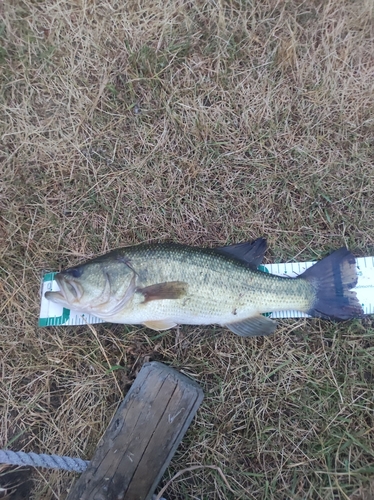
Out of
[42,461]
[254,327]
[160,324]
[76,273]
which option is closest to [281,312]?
[254,327]

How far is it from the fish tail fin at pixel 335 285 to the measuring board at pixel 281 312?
19 centimetres

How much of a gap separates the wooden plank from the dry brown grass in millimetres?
424

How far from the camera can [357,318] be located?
3016 mm

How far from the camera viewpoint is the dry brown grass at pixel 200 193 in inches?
116

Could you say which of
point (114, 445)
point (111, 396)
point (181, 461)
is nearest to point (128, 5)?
point (111, 396)

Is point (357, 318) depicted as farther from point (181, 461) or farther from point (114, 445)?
point (114, 445)

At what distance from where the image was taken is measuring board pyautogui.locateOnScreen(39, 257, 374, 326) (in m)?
3.05

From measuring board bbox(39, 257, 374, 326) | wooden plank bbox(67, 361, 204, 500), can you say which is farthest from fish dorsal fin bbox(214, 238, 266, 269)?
wooden plank bbox(67, 361, 204, 500)

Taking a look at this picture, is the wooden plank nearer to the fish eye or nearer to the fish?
A: the fish

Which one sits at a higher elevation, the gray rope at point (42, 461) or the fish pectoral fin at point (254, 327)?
the fish pectoral fin at point (254, 327)

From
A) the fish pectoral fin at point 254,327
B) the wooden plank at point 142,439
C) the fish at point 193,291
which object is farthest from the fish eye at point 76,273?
the fish pectoral fin at point 254,327

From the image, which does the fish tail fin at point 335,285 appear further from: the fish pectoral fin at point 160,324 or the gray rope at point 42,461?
the gray rope at point 42,461

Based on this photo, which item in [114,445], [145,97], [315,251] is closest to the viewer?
[114,445]

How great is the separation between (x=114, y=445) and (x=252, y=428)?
1.15 m
